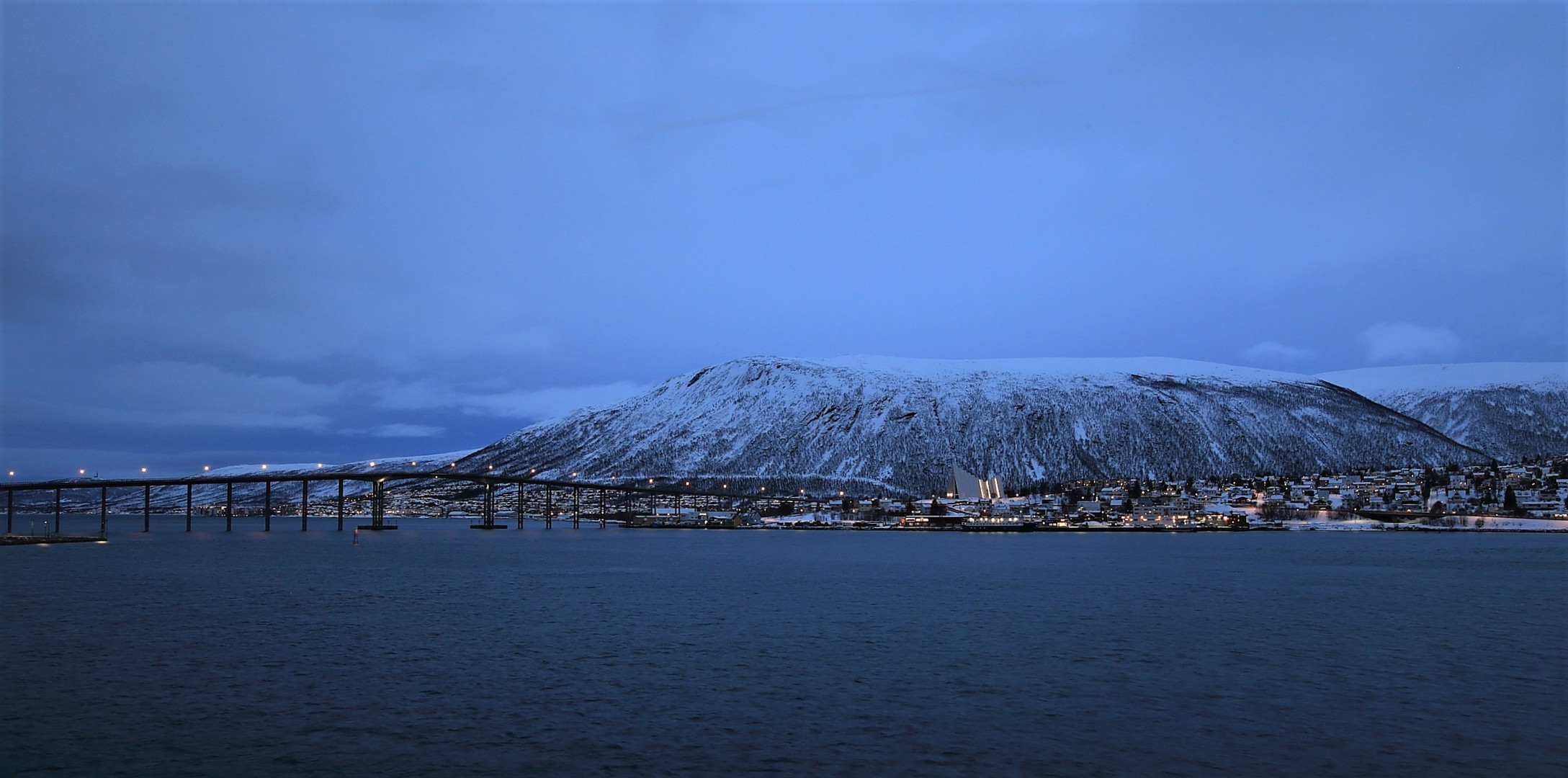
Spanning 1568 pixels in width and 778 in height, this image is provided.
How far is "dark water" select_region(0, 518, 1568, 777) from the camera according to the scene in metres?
25.1

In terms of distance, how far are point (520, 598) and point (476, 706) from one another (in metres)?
36.9

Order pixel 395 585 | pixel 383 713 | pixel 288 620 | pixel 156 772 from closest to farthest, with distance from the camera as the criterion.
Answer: pixel 156 772 < pixel 383 713 < pixel 288 620 < pixel 395 585

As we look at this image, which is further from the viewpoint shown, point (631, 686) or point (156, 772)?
point (631, 686)

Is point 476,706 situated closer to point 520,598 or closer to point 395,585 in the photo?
point 520,598

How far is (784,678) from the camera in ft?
119

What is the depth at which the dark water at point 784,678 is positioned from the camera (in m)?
25.1

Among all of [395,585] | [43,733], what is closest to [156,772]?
[43,733]

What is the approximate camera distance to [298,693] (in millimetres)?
33125

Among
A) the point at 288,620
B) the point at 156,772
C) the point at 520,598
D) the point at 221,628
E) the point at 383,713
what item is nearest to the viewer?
the point at 156,772

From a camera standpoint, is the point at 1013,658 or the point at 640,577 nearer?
the point at 1013,658

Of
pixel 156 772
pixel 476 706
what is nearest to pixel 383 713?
pixel 476 706

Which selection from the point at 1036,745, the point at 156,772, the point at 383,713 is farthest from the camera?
the point at 383,713

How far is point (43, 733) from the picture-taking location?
2702cm

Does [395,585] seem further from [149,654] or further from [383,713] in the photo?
[383,713]
